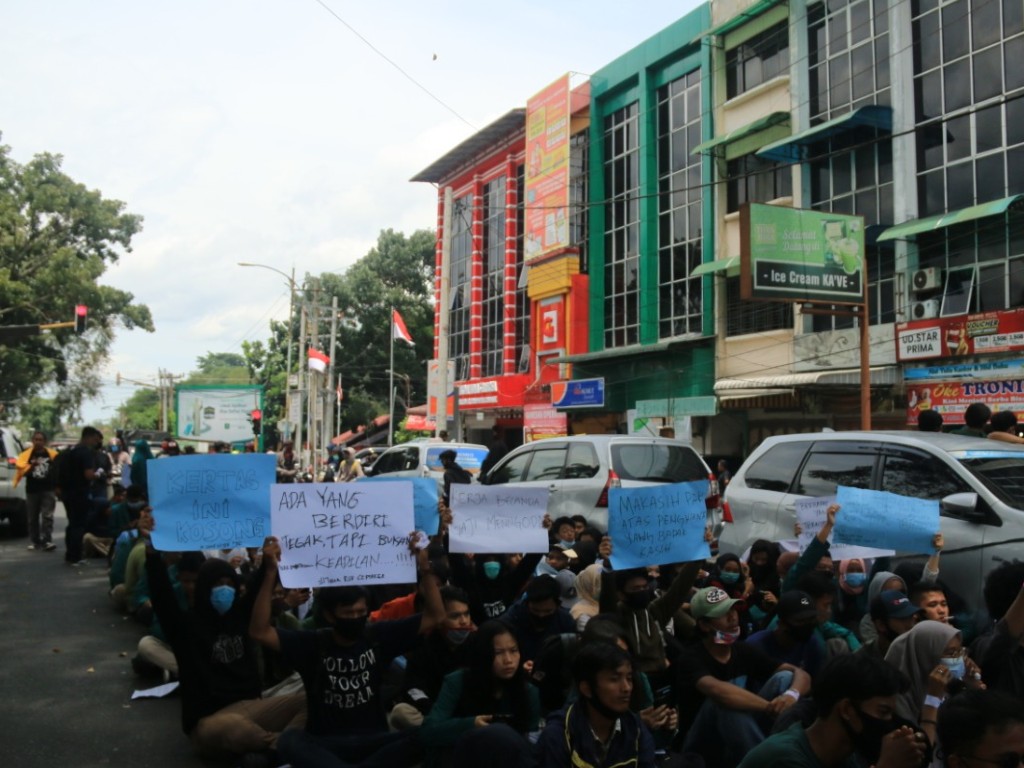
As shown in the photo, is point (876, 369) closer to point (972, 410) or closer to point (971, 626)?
point (972, 410)

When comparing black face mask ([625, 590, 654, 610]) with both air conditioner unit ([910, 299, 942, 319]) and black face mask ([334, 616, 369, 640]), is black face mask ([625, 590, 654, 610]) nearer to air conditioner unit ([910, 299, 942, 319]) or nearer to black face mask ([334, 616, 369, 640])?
black face mask ([334, 616, 369, 640])

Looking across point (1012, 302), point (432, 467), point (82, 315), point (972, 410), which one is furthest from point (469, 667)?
point (82, 315)

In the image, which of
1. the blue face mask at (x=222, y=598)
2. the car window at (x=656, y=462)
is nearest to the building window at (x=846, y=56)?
the car window at (x=656, y=462)

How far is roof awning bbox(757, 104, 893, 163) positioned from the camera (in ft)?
66.8

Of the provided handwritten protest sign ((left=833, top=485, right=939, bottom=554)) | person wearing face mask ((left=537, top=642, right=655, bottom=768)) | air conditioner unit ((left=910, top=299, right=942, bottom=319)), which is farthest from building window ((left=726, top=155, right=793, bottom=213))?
person wearing face mask ((left=537, top=642, right=655, bottom=768))

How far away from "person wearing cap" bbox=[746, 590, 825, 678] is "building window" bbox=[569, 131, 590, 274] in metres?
27.4

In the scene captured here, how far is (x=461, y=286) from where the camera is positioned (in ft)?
140

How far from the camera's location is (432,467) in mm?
16047

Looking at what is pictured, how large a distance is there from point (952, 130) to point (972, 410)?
1324 cm

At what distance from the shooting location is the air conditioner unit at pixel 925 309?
763 inches

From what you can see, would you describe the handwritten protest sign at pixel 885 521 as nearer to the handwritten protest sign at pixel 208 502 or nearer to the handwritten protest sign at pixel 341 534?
the handwritten protest sign at pixel 341 534

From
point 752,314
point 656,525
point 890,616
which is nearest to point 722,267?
point 752,314

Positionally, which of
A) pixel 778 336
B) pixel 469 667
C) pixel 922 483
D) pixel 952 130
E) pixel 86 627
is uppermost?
pixel 952 130

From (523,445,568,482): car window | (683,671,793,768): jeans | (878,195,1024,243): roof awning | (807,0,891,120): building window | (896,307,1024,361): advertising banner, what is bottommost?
(683,671,793,768): jeans
